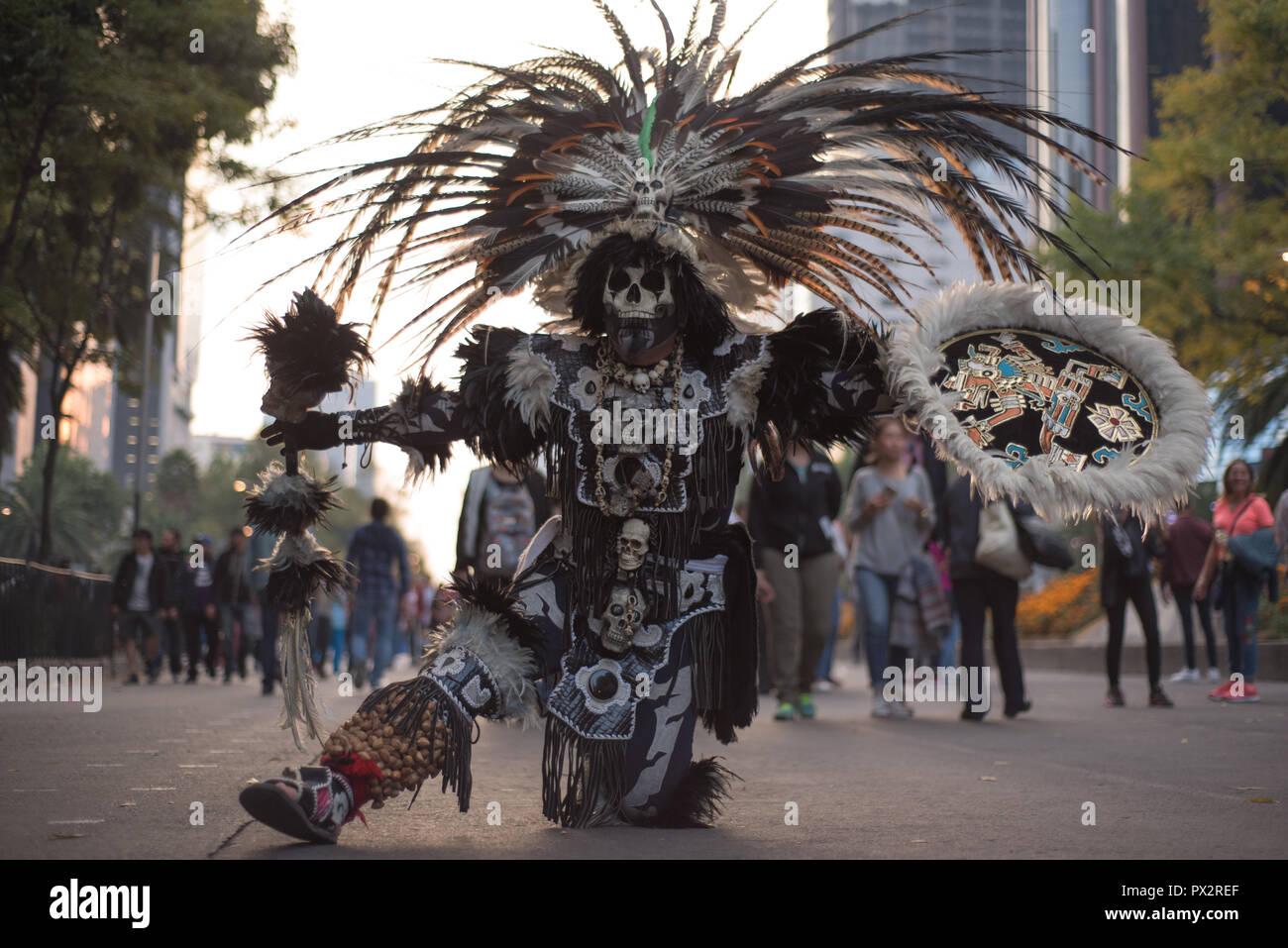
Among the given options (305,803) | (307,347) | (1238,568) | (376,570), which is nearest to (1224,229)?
(1238,568)

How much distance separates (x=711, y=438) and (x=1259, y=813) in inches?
89.0

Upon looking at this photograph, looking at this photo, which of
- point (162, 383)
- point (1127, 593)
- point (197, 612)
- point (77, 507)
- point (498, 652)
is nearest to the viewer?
point (498, 652)

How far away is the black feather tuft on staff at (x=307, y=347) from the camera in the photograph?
15.6ft

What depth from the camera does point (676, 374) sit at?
15.8 feet

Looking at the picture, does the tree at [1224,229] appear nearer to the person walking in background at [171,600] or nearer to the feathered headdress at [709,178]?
the person walking in background at [171,600]

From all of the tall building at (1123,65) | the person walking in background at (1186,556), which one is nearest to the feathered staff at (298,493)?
the person walking in background at (1186,556)

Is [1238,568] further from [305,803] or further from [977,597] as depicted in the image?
[305,803]

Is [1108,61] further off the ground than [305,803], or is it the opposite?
[1108,61]

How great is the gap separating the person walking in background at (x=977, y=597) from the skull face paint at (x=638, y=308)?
5860 mm

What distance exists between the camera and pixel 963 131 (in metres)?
5.06

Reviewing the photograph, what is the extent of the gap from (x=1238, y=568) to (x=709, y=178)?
887 cm
